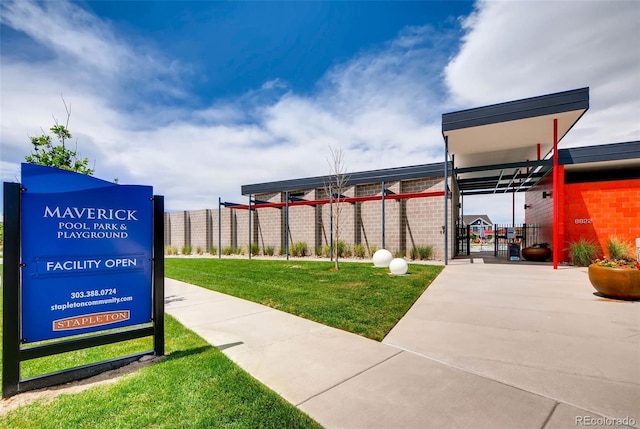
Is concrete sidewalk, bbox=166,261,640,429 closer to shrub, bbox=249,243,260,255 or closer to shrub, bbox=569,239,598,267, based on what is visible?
shrub, bbox=569,239,598,267

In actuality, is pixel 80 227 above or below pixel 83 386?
above

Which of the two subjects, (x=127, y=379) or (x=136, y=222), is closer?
(x=127, y=379)

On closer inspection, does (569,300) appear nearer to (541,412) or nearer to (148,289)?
(541,412)

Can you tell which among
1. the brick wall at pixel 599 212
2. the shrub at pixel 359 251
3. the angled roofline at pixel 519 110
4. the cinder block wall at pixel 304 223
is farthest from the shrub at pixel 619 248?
the cinder block wall at pixel 304 223

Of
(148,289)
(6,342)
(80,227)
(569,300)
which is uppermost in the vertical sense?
(80,227)

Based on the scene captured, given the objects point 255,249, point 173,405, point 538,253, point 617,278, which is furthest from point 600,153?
point 255,249

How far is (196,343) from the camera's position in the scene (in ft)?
14.8

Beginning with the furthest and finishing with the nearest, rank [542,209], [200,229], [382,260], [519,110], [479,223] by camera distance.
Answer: [479,223], [200,229], [542,209], [382,260], [519,110]

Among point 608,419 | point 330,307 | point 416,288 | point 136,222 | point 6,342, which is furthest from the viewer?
Result: point 416,288

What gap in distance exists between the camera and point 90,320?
12.1 ft

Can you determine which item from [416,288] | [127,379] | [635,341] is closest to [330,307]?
[416,288]

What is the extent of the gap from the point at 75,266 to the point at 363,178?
17.1 meters

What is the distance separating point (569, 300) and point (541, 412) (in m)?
5.67

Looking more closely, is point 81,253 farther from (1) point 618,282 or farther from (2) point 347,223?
(2) point 347,223
